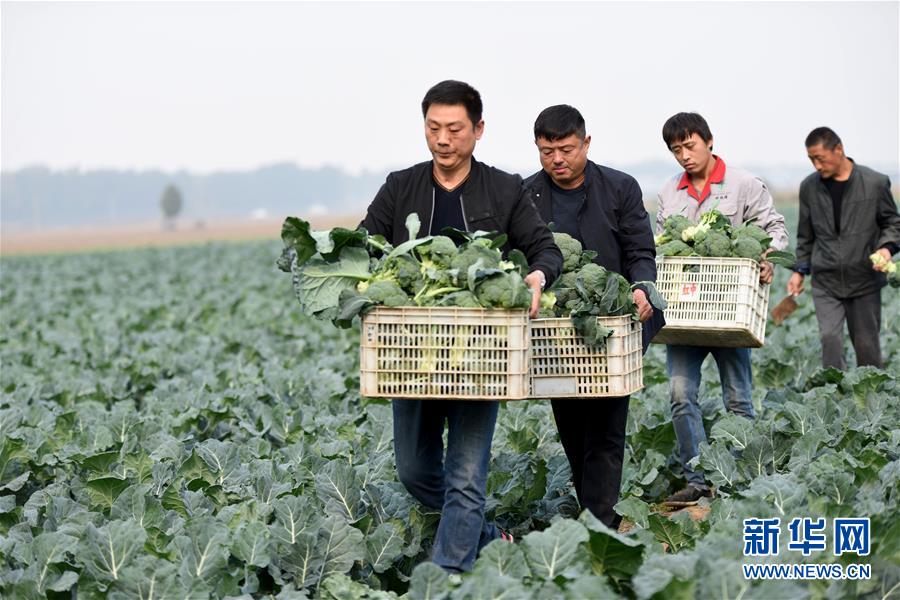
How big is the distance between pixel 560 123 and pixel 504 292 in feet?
3.63

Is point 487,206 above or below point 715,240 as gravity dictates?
above

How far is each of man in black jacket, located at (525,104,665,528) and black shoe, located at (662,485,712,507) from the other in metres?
1.11

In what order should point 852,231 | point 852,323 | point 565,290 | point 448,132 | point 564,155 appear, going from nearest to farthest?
point 448,132 → point 565,290 → point 564,155 → point 852,231 → point 852,323

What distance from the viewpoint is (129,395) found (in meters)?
9.95

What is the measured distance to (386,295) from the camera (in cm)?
406

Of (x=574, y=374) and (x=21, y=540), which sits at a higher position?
(x=574, y=374)

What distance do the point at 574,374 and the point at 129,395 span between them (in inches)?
252

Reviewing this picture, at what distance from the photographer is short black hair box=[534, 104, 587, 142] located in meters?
4.79

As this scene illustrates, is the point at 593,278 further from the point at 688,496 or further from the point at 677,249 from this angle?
the point at 688,496

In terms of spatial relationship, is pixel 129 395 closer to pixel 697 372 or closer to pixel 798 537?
pixel 697 372

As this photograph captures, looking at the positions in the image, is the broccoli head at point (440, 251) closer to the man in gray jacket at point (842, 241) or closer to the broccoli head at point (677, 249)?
the broccoli head at point (677, 249)

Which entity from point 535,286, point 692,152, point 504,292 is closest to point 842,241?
point 692,152

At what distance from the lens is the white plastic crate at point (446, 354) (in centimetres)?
399

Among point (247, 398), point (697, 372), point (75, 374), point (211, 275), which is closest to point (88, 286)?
point (211, 275)
